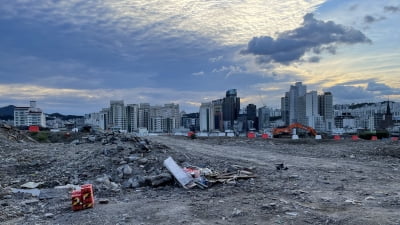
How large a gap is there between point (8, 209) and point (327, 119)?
174 ft

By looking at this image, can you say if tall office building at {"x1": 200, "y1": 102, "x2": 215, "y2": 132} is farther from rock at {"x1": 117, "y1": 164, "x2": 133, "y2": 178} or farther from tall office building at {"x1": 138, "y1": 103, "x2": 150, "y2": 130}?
rock at {"x1": 117, "y1": 164, "x2": 133, "y2": 178}

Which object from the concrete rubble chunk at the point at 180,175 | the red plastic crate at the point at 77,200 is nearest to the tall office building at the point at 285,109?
the concrete rubble chunk at the point at 180,175

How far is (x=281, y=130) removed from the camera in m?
33.4

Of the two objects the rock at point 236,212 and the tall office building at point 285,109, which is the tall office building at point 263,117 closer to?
the tall office building at point 285,109

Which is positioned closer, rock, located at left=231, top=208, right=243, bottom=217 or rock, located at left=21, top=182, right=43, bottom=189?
rock, located at left=231, top=208, right=243, bottom=217

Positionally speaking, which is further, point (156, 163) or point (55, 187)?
point (156, 163)

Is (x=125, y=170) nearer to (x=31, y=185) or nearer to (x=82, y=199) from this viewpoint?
(x=31, y=185)

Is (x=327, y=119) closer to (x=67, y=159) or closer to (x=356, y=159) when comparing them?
(x=356, y=159)

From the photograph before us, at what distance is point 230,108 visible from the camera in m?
59.2

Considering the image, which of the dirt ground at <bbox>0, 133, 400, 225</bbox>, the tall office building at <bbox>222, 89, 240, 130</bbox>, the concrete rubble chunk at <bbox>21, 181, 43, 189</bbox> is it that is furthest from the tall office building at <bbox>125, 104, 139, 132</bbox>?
the concrete rubble chunk at <bbox>21, 181, 43, 189</bbox>

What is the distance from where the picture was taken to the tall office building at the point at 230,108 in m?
58.7

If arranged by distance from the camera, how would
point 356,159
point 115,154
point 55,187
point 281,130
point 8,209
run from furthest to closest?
point 281,130, point 356,159, point 115,154, point 55,187, point 8,209

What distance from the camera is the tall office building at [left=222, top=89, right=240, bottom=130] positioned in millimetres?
58681

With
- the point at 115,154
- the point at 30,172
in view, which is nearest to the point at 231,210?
the point at 115,154
